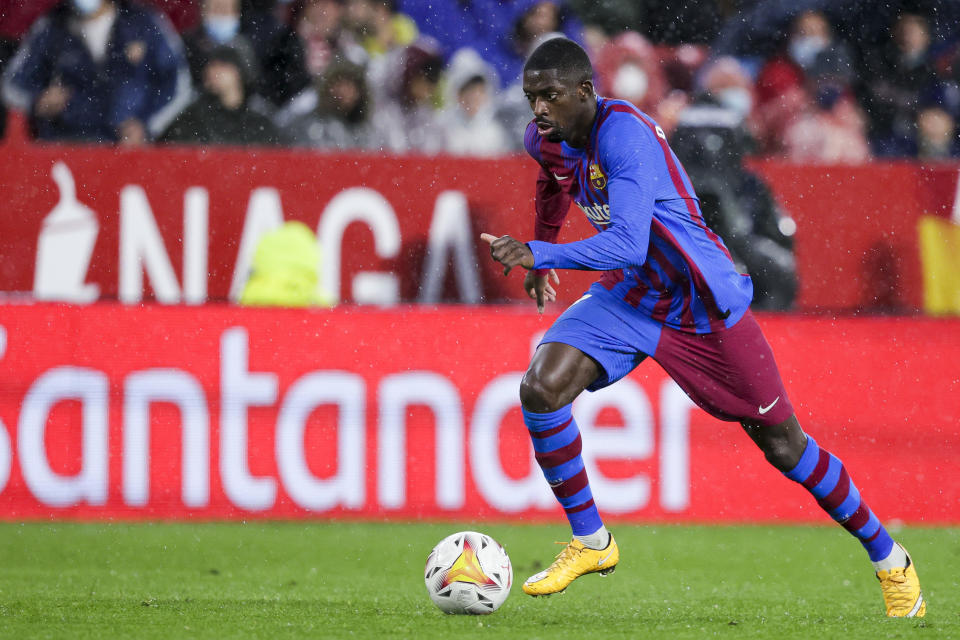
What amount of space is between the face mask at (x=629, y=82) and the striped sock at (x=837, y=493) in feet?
15.9

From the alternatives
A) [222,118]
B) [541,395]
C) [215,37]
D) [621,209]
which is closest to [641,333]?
[541,395]

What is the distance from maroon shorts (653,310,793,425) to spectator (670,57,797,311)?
3.04 metres

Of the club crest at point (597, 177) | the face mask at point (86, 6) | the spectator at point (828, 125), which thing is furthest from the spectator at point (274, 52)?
the club crest at point (597, 177)

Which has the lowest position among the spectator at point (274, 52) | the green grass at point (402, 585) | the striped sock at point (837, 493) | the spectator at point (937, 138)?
the green grass at point (402, 585)

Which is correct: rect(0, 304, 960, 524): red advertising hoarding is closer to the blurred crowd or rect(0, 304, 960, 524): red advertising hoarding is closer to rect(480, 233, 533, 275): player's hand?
the blurred crowd

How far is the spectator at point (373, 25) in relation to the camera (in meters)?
9.70

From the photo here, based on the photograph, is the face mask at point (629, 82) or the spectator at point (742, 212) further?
the face mask at point (629, 82)

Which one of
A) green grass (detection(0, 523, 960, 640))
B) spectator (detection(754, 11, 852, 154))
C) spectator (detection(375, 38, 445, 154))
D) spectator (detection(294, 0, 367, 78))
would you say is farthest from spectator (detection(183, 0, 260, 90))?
spectator (detection(754, 11, 852, 154))

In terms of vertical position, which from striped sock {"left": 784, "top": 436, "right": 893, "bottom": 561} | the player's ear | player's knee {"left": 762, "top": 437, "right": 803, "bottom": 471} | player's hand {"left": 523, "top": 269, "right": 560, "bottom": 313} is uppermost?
the player's ear

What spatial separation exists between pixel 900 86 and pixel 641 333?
6.10 m

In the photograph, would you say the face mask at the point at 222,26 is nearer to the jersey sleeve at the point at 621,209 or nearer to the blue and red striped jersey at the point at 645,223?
the blue and red striped jersey at the point at 645,223

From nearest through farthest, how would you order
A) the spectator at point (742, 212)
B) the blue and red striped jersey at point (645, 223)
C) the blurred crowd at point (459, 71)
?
1. the blue and red striped jersey at point (645, 223)
2. the spectator at point (742, 212)
3. the blurred crowd at point (459, 71)

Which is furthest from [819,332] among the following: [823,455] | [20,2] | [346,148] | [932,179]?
[20,2]

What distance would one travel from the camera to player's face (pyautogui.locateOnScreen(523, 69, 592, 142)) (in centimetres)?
439
